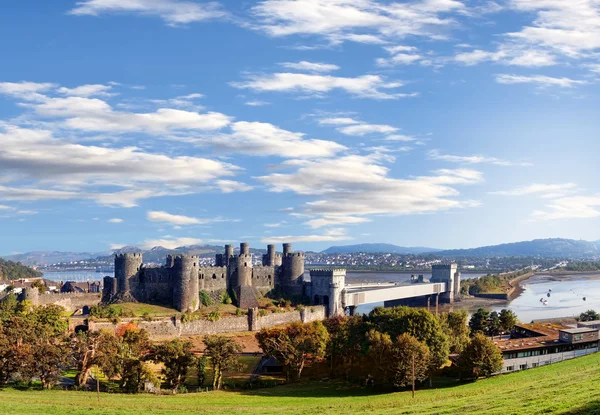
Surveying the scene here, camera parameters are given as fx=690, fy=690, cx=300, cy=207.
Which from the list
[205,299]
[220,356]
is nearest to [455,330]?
[220,356]

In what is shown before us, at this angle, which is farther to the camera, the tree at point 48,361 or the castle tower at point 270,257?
the castle tower at point 270,257

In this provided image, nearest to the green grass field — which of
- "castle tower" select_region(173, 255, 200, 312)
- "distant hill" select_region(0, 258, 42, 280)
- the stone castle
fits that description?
"castle tower" select_region(173, 255, 200, 312)

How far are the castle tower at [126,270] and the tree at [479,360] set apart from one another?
34.5 m

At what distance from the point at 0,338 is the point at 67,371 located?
214 inches

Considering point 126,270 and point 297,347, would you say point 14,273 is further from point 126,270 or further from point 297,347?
point 297,347

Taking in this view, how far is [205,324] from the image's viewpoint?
58906 mm

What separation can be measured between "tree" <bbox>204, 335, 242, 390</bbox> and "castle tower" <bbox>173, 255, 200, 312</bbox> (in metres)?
21.1

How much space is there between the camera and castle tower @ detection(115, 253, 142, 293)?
63656mm

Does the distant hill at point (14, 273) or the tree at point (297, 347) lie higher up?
the distant hill at point (14, 273)

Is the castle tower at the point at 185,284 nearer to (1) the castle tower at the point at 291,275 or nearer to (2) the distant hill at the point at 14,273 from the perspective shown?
(1) the castle tower at the point at 291,275

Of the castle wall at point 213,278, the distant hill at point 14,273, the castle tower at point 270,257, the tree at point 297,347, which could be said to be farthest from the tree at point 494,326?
the distant hill at point 14,273

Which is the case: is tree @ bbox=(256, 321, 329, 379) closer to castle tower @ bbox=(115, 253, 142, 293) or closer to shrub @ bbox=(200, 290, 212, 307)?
shrub @ bbox=(200, 290, 212, 307)

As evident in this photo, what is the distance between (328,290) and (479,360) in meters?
33.7

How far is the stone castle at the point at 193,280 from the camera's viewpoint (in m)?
63.2
